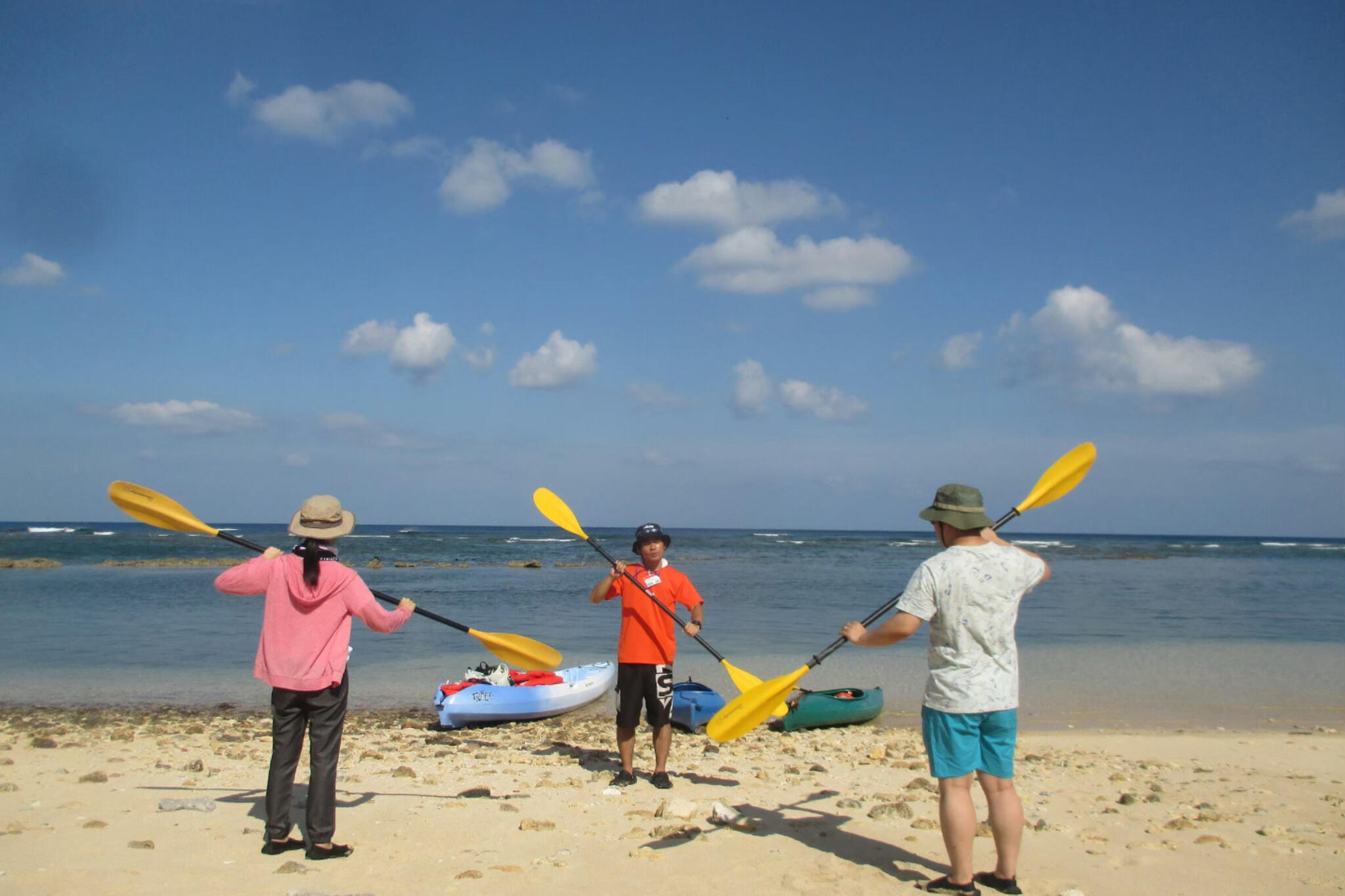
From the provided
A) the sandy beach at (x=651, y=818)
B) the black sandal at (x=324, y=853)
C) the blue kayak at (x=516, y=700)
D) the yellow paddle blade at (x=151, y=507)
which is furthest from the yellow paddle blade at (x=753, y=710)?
the blue kayak at (x=516, y=700)

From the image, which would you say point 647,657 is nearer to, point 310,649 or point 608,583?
point 608,583

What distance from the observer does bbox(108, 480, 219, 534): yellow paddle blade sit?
484 cm

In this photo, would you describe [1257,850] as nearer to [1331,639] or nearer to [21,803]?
[21,803]

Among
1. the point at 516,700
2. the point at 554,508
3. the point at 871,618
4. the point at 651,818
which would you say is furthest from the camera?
the point at 516,700

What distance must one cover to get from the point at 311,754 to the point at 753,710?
2.08 meters

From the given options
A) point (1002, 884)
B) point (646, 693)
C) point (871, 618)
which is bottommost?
point (1002, 884)

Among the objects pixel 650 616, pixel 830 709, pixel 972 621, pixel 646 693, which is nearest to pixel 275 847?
pixel 646 693

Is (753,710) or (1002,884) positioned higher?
(753,710)

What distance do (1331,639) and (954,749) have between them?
1422 centimetres

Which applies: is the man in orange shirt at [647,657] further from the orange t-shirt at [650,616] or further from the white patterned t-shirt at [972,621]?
the white patterned t-shirt at [972,621]

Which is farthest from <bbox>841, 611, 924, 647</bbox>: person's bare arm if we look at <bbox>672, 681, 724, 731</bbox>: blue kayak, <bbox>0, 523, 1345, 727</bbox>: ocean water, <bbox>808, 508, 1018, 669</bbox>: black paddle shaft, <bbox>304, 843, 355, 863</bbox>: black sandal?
<bbox>0, 523, 1345, 727</bbox>: ocean water

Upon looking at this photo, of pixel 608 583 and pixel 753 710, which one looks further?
pixel 608 583

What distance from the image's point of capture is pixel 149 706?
9.14 meters

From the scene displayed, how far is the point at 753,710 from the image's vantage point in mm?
4527
